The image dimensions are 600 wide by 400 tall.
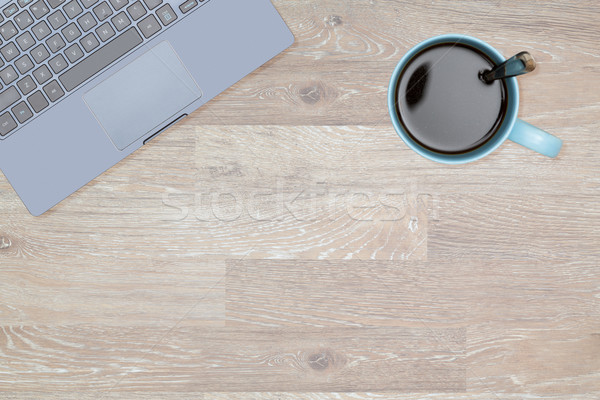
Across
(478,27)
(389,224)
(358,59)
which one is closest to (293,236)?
(389,224)

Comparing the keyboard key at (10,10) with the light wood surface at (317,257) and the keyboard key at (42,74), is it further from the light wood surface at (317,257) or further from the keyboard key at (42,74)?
the light wood surface at (317,257)

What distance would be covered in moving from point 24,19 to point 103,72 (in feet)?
0.36

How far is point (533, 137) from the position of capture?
46 centimetres

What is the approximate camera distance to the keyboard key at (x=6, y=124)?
21.1 inches

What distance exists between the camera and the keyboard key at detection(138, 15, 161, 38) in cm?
54

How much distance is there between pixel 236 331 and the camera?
60cm

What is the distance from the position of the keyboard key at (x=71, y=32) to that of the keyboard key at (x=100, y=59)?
0.09ft

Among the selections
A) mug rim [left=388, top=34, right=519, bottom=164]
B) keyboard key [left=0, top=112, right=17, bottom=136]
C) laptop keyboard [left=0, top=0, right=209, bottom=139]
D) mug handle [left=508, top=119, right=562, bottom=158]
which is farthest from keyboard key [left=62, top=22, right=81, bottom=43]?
mug handle [left=508, top=119, right=562, bottom=158]

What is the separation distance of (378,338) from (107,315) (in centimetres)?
37

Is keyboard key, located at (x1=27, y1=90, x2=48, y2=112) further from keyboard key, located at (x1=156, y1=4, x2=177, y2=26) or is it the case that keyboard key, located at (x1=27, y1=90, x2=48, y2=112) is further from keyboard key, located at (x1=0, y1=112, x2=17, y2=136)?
keyboard key, located at (x1=156, y1=4, x2=177, y2=26)

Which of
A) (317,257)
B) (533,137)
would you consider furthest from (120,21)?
(533,137)

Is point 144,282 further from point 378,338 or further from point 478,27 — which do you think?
point 478,27

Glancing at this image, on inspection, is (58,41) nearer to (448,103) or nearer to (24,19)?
(24,19)

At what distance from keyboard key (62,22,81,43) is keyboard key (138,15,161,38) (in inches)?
3.0
